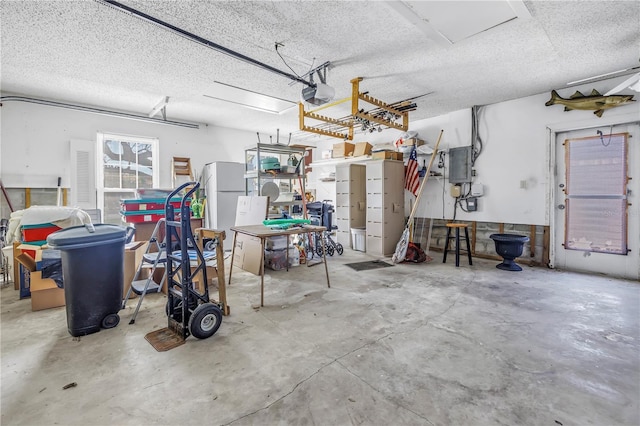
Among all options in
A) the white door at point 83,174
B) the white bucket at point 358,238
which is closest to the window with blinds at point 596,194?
the white bucket at point 358,238

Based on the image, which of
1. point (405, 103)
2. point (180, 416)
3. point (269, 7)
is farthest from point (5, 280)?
point (405, 103)

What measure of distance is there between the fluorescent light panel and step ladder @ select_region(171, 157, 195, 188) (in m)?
1.95

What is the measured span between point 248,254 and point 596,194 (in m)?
5.20

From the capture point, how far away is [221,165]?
20.2 ft

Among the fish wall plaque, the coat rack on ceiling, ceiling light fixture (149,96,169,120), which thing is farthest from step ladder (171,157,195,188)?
the fish wall plaque

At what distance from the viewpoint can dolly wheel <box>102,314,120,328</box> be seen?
98.9 inches

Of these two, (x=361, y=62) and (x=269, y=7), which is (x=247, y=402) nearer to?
(x=269, y=7)

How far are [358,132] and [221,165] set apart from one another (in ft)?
11.6

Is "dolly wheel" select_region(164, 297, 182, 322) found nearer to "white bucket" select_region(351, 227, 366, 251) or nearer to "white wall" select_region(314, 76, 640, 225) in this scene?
"white bucket" select_region(351, 227, 366, 251)

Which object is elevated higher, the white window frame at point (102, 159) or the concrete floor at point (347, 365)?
the white window frame at point (102, 159)

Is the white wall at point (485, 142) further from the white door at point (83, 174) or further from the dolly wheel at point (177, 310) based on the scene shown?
the dolly wheel at point (177, 310)

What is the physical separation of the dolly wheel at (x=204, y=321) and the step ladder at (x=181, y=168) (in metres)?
4.64

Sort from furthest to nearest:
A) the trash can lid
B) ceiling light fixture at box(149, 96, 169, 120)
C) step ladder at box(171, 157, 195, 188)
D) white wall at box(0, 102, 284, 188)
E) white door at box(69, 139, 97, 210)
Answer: step ladder at box(171, 157, 195, 188), white door at box(69, 139, 97, 210), ceiling light fixture at box(149, 96, 169, 120), white wall at box(0, 102, 284, 188), the trash can lid

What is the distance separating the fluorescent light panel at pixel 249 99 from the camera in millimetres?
4590
